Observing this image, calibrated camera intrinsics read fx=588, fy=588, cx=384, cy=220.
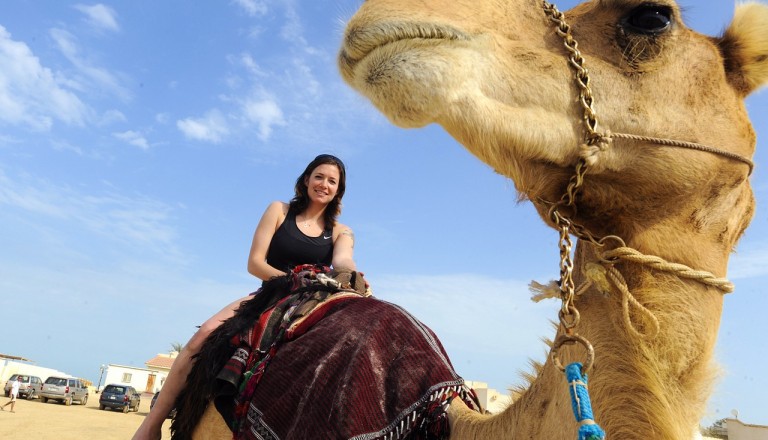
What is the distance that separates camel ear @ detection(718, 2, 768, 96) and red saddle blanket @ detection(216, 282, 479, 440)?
1.68m

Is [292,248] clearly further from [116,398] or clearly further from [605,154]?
[116,398]

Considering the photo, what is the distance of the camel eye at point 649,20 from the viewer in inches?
86.3

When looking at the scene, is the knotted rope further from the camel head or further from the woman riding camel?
the woman riding camel

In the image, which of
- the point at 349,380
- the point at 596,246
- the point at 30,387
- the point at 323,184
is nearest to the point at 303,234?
the point at 323,184

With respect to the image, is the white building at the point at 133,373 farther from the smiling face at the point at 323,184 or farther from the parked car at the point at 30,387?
the smiling face at the point at 323,184

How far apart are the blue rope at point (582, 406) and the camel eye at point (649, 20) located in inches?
51.1

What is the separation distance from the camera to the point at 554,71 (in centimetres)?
206

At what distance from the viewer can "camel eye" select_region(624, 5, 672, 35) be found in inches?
86.3

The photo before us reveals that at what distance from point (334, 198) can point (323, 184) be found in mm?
225

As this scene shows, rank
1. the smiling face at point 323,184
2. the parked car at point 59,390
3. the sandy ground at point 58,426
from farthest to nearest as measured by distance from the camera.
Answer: the parked car at point 59,390, the sandy ground at point 58,426, the smiling face at point 323,184

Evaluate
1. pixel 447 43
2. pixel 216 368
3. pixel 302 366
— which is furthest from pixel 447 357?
pixel 447 43

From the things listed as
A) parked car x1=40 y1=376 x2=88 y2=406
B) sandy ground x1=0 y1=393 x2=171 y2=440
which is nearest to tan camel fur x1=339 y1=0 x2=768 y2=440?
sandy ground x1=0 y1=393 x2=171 y2=440

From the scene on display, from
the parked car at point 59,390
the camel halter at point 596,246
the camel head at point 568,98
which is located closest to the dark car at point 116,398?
the parked car at point 59,390

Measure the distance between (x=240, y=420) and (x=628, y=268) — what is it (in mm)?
1890
